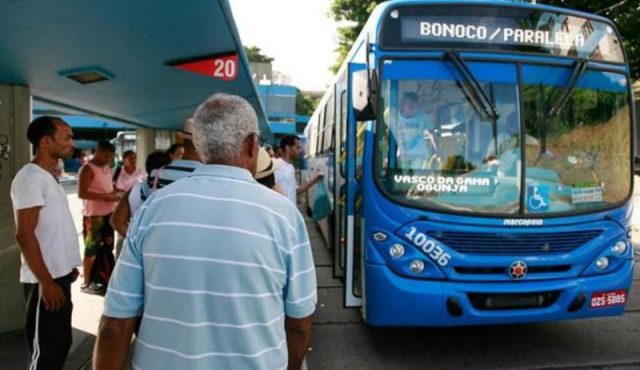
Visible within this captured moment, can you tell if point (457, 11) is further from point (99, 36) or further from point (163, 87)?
point (163, 87)

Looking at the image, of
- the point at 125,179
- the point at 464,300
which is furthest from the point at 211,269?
the point at 125,179

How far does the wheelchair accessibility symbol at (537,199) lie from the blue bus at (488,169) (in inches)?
0.5

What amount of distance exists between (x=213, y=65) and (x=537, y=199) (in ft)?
10.5

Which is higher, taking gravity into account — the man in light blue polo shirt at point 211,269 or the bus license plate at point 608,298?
the man in light blue polo shirt at point 211,269

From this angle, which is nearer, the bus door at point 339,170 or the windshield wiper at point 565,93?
the windshield wiper at point 565,93

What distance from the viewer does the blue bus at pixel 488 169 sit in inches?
173

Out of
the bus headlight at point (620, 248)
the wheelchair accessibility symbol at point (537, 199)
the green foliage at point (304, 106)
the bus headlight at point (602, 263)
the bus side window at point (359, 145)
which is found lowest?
the bus headlight at point (602, 263)

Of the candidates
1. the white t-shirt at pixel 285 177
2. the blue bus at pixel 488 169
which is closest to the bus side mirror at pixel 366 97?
the blue bus at pixel 488 169

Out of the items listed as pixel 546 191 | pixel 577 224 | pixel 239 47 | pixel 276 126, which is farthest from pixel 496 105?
pixel 276 126

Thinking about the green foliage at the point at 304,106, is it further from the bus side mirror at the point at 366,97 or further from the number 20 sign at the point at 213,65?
the bus side mirror at the point at 366,97

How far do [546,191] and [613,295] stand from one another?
42.8 inches

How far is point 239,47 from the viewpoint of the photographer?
497 centimetres

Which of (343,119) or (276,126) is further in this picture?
(276,126)

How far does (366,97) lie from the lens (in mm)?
4309
